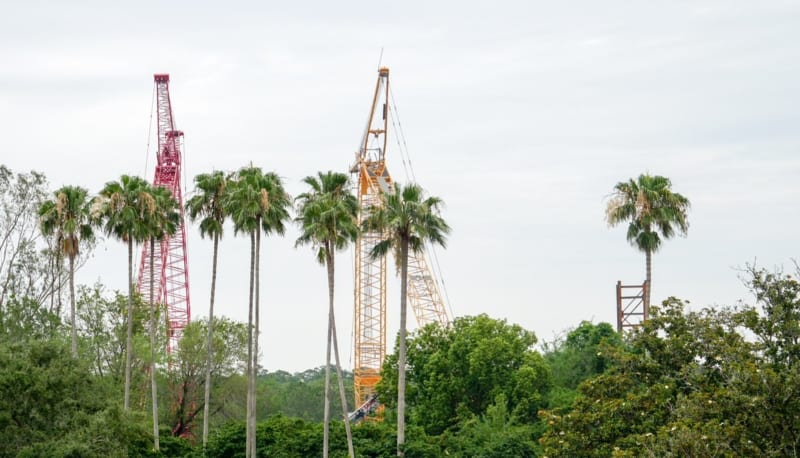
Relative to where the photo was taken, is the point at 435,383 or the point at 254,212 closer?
the point at 254,212

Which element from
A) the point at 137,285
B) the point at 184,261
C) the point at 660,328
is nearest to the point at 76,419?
the point at 660,328

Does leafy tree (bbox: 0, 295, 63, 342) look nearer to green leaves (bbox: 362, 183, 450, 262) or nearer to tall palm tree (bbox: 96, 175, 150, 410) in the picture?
tall palm tree (bbox: 96, 175, 150, 410)

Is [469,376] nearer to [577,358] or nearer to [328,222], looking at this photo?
[577,358]

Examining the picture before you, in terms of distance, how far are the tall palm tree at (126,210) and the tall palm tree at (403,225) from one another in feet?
43.7

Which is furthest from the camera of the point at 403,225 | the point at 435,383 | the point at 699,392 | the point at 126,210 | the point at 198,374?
the point at 198,374

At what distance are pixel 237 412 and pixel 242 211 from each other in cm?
2384

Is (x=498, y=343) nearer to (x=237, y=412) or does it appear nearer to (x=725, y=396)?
(x=237, y=412)

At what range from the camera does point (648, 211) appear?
196 feet

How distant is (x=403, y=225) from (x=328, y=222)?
4.03m

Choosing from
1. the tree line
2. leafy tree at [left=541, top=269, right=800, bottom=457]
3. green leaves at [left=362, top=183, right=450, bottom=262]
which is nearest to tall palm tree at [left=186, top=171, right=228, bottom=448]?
the tree line

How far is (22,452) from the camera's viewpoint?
1805 inches

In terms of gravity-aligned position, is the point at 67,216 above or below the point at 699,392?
above

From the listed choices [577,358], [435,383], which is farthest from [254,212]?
[577,358]

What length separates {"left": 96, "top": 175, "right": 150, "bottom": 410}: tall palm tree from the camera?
60500 millimetres
